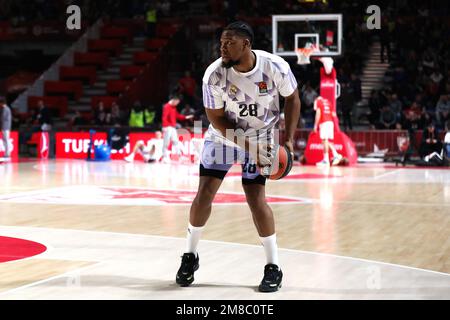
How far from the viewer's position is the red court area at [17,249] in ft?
25.5

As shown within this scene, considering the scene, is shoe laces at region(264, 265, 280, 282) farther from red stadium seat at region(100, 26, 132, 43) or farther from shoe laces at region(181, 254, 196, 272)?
red stadium seat at region(100, 26, 132, 43)

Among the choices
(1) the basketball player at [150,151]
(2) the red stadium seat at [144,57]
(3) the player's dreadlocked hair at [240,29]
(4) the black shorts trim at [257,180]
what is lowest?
(1) the basketball player at [150,151]

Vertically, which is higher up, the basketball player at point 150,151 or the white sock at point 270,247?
the white sock at point 270,247

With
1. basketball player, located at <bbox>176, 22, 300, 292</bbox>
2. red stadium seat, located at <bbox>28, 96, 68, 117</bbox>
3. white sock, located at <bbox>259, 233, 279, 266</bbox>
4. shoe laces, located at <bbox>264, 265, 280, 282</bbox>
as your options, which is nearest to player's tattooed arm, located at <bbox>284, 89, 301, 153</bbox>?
basketball player, located at <bbox>176, 22, 300, 292</bbox>

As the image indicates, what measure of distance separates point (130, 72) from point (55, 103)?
3.14 metres

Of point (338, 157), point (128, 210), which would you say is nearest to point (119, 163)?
point (338, 157)

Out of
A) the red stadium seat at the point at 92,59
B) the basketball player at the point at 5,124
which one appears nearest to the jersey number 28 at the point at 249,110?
the basketball player at the point at 5,124

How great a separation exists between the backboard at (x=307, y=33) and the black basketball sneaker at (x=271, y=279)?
60.2ft

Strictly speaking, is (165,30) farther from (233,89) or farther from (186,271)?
(186,271)

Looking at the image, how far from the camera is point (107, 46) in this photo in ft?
116

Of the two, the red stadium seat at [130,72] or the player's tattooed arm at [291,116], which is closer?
the player's tattooed arm at [291,116]

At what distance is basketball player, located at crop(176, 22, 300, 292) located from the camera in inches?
253

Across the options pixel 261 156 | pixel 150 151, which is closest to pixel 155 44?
pixel 150 151

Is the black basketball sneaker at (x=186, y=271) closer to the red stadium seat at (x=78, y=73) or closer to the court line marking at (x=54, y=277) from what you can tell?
the court line marking at (x=54, y=277)
